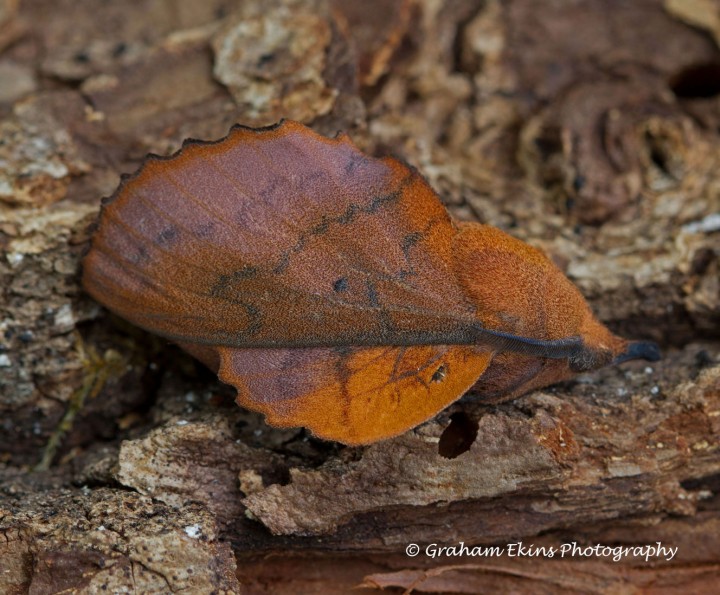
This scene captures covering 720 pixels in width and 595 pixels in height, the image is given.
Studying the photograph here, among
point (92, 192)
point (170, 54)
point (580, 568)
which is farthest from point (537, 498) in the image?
point (170, 54)

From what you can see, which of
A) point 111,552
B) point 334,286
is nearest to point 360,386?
point 334,286

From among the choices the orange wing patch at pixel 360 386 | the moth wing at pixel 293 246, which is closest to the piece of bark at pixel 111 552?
the orange wing patch at pixel 360 386

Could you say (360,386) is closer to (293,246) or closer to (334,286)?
(334,286)

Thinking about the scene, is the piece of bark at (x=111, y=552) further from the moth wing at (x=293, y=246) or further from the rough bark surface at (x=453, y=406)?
the moth wing at (x=293, y=246)

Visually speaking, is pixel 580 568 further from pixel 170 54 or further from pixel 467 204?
pixel 170 54

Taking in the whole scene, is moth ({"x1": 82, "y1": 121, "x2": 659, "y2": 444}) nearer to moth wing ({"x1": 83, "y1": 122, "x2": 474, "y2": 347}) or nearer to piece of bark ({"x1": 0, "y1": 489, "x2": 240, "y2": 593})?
moth wing ({"x1": 83, "y1": 122, "x2": 474, "y2": 347})

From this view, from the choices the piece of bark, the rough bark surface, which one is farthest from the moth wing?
the piece of bark
